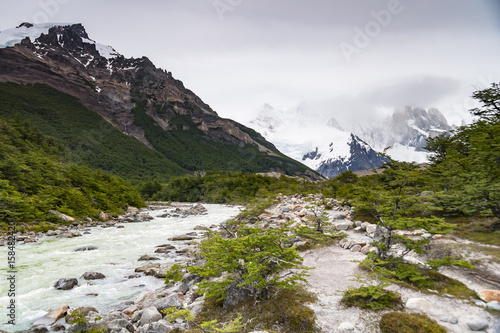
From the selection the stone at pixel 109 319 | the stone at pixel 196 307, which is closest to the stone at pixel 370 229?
the stone at pixel 196 307

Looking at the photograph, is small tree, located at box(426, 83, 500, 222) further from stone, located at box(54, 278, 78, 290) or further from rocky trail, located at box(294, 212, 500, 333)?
stone, located at box(54, 278, 78, 290)

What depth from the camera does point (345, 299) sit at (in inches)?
286

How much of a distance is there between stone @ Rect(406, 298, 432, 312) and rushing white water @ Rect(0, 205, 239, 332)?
417 inches

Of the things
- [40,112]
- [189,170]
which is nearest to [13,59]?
[40,112]

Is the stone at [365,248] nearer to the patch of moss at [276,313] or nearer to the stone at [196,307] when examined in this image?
the patch of moss at [276,313]

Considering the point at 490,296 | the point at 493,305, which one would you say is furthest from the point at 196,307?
the point at 490,296

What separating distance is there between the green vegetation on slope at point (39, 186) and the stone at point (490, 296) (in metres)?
31.3

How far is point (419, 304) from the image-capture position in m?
6.52

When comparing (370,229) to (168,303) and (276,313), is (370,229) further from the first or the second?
(168,303)

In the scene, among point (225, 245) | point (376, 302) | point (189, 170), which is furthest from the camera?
point (189, 170)

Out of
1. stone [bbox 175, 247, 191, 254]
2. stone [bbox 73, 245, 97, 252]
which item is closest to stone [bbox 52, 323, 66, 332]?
stone [bbox 175, 247, 191, 254]

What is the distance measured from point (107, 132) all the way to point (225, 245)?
7286 inches

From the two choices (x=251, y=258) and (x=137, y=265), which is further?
(x=137, y=265)

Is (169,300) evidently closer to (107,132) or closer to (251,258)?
(251,258)
